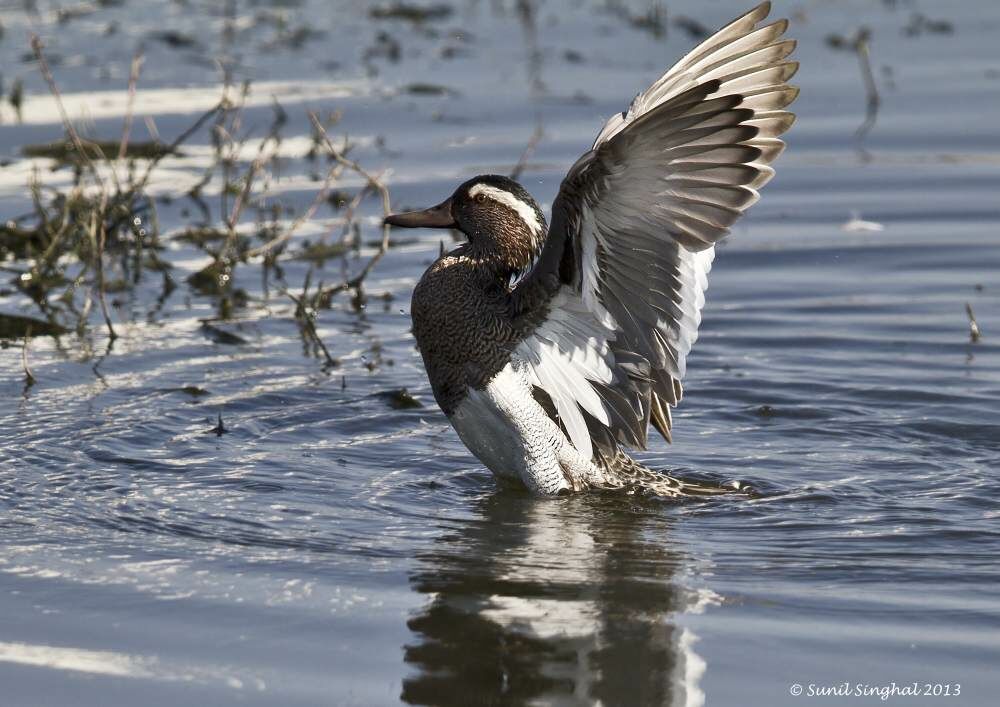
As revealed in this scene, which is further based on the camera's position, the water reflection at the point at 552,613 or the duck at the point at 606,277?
the duck at the point at 606,277

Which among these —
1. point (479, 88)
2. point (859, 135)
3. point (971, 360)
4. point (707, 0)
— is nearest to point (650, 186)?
point (971, 360)

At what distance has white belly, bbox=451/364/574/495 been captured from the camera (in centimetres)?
523

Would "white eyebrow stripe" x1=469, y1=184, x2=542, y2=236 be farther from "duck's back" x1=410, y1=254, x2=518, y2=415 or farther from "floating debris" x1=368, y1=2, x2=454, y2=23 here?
"floating debris" x1=368, y1=2, x2=454, y2=23

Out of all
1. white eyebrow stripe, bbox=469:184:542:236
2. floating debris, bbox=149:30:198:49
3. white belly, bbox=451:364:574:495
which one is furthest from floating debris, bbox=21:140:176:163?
white belly, bbox=451:364:574:495

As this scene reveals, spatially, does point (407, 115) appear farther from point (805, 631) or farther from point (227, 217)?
point (805, 631)

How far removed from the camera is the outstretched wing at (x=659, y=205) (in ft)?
15.1

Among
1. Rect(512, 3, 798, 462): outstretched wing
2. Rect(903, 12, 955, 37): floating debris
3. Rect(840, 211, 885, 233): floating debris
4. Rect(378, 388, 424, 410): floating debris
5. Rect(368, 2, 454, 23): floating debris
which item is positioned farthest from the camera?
Rect(368, 2, 454, 23): floating debris

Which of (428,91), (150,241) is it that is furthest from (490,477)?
(428,91)

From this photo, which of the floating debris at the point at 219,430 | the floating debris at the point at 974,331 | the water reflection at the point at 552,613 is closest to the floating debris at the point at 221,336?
the floating debris at the point at 219,430

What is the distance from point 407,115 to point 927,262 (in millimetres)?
3546

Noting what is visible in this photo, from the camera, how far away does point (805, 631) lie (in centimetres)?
409

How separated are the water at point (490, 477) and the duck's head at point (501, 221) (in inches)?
30.5

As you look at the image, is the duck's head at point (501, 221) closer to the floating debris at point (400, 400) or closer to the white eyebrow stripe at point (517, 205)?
the white eyebrow stripe at point (517, 205)

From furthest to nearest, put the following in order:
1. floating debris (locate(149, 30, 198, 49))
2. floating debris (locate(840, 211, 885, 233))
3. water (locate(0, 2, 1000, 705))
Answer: floating debris (locate(149, 30, 198, 49)) < floating debris (locate(840, 211, 885, 233)) < water (locate(0, 2, 1000, 705))
